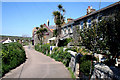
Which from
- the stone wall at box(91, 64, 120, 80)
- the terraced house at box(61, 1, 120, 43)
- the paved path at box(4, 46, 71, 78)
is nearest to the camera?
the stone wall at box(91, 64, 120, 80)

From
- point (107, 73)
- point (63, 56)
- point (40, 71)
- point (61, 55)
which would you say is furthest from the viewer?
point (61, 55)

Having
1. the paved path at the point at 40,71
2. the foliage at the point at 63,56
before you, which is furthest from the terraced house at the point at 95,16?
the paved path at the point at 40,71

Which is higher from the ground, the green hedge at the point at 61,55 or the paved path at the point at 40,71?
the green hedge at the point at 61,55

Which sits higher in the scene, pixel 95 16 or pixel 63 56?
pixel 95 16

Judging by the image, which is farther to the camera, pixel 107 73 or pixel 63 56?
pixel 63 56

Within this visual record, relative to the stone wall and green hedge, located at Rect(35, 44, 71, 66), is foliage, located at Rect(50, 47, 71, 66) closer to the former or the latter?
green hedge, located at Rect(35, 44, 71, 66)

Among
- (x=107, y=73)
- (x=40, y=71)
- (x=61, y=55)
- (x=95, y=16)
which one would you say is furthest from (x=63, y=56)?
(x=107, y=73)

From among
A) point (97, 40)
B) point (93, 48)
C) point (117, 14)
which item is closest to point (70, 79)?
point (93, 48)

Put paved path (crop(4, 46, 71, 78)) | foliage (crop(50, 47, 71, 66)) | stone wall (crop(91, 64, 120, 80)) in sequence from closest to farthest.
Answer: stone wall (crop(91, 64, 120, 80)), paved path (crop(4, 46, 71, 78)), foliage (crop(50, 47, 71, 66))

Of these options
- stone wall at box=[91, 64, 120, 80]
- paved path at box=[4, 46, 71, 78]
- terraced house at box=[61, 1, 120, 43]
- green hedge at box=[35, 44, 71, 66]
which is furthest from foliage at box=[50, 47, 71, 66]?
stone wall at box=[91, 64, 120, 80]

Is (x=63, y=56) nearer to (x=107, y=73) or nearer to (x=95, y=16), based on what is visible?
(x=95, y=16)

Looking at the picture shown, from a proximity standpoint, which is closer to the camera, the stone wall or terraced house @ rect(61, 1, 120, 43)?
the stone wall

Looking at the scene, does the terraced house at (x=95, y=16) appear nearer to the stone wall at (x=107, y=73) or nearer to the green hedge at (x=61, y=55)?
the stone wall at (x=107, y=73)

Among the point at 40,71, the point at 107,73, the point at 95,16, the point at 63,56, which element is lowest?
the point at 40,71
